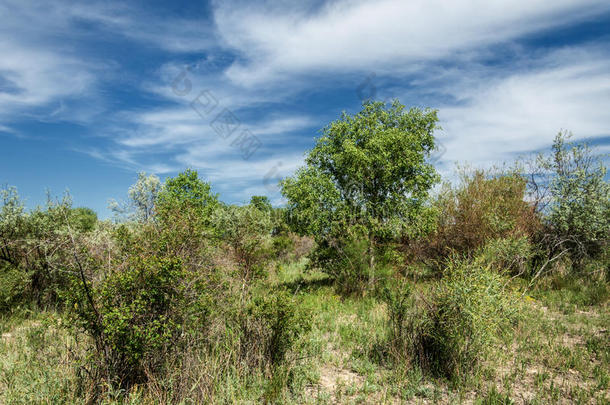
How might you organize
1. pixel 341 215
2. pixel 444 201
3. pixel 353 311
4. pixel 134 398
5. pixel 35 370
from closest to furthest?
pixel 134 398
pixel 35 370
pixel 353 311
pixel 341 215
pixel 444 201

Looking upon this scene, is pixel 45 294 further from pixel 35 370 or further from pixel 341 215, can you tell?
pixel 341 215

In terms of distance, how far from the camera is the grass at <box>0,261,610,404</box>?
17.0 feet

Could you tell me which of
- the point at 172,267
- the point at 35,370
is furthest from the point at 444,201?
the point at 35,370

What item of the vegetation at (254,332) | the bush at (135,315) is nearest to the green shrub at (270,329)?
the vegetation at (254,332)

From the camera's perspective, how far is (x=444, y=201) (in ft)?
54.0

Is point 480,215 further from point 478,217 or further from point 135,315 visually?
point 135,315

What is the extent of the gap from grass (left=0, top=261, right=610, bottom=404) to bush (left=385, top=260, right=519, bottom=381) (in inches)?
11.2

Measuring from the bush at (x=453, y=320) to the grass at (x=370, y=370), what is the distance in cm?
28

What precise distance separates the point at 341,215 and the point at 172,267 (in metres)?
9.16

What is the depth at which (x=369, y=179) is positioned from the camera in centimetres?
1421

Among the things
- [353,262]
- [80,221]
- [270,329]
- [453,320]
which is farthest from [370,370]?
[80,221]

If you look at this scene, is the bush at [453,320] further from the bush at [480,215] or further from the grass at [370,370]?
the bush at [480,215]

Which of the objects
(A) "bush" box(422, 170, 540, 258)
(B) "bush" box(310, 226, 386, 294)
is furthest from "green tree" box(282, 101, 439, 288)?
(A) "bush" box(422, 170, 540, 258)

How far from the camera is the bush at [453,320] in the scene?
5582 mm
